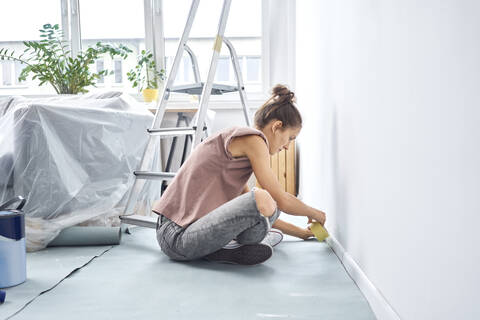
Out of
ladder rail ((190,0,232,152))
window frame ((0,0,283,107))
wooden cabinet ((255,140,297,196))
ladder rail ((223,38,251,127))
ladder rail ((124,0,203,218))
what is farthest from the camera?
window frame ((0,0,283,107))

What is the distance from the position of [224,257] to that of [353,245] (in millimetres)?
435

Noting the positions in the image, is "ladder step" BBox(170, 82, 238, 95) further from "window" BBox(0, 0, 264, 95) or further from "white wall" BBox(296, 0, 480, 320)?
"window" BBox(0, 0, 264, 95)

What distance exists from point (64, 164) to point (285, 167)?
1550mm

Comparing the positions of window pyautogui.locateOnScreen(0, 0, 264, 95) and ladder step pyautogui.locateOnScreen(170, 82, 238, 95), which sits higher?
window pyautogui.locateOnScreen(0, 0, 264, 95)

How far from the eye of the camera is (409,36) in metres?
0.81

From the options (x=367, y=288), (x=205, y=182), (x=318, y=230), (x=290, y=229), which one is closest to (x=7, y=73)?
(x=205, y=182)

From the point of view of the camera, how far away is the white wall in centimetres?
59

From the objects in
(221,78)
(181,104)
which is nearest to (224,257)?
(181,104)

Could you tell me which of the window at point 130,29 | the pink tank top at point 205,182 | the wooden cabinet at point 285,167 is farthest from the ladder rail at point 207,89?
the window at point 130,29

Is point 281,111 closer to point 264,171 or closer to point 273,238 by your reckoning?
point 264,171

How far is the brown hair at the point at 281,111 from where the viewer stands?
5.25ft

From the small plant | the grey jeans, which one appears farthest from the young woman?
the small plant

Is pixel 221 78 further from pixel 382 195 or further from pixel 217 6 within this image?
pixel 382 195

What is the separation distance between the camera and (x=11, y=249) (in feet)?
4.19
